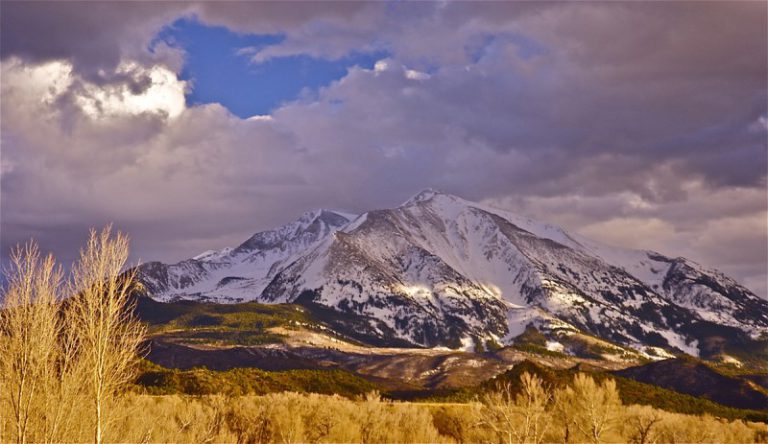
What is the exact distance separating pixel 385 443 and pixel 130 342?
279 ft

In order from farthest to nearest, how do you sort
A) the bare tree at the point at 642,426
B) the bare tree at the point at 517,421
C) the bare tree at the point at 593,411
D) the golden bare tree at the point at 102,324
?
the bare tree at the point at 642,426 → the bare tree at the point at 593,411 → the bare tree at the point at 517,421 → the golden bare tree at the point at 102,324

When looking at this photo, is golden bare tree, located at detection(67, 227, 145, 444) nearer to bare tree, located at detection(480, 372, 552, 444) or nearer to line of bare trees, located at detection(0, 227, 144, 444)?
line of bare trees, located at detection(0, 227, 144, 444)

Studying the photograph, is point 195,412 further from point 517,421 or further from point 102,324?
point 102,324

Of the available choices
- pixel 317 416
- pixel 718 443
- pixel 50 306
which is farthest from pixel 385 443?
pixel 50 306

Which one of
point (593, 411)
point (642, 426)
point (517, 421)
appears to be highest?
point (593, 411)

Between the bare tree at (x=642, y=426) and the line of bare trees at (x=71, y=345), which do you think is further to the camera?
the bare tree at (x=642, y=426)

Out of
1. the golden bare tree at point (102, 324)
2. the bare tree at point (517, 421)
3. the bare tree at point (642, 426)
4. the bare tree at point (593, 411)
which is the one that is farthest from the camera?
the bare tree at point (642, 426)

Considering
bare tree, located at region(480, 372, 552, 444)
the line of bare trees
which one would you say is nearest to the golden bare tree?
the line of bare trees

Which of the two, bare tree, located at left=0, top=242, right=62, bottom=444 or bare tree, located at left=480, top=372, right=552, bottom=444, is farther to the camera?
bare tree, located at left=480, top=372, right=552, bottom=444

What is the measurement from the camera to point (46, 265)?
5734 cm

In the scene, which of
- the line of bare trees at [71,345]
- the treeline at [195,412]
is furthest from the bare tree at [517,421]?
the line of bare trees at [71,345]

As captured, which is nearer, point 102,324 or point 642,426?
point 102,324

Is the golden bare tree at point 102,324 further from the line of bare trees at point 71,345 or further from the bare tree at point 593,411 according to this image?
the bare tree at point 593,411

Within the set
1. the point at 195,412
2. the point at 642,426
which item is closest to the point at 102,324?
the point at 195,412
